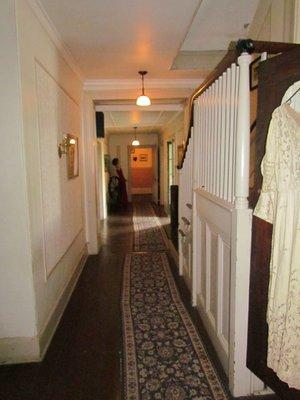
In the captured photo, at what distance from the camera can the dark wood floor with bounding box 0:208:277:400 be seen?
173cm

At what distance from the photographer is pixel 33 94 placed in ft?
6.59

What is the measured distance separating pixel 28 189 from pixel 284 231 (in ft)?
4.99

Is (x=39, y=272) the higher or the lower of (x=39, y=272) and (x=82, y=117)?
the lower

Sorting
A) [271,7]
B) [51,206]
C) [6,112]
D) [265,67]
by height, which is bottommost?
[51,206]

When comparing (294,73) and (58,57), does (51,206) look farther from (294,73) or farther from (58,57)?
(294,73)

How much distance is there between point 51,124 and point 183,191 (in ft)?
5.18

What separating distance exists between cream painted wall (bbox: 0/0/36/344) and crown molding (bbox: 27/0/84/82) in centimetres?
42

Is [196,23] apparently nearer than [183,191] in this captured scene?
Yes

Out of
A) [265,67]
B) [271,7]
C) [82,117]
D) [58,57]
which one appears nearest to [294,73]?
[265,67]

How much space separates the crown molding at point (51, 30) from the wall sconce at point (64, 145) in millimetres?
822

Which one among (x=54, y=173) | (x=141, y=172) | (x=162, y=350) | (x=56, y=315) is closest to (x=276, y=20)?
(x=54, y=173)

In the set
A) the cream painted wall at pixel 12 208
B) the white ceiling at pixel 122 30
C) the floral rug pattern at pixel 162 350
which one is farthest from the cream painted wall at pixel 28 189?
the floral rug pattern at pixel 162 350

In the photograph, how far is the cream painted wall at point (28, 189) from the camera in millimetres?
1772

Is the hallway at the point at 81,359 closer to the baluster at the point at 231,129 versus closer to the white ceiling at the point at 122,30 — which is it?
the baluster at the point at 231,129
